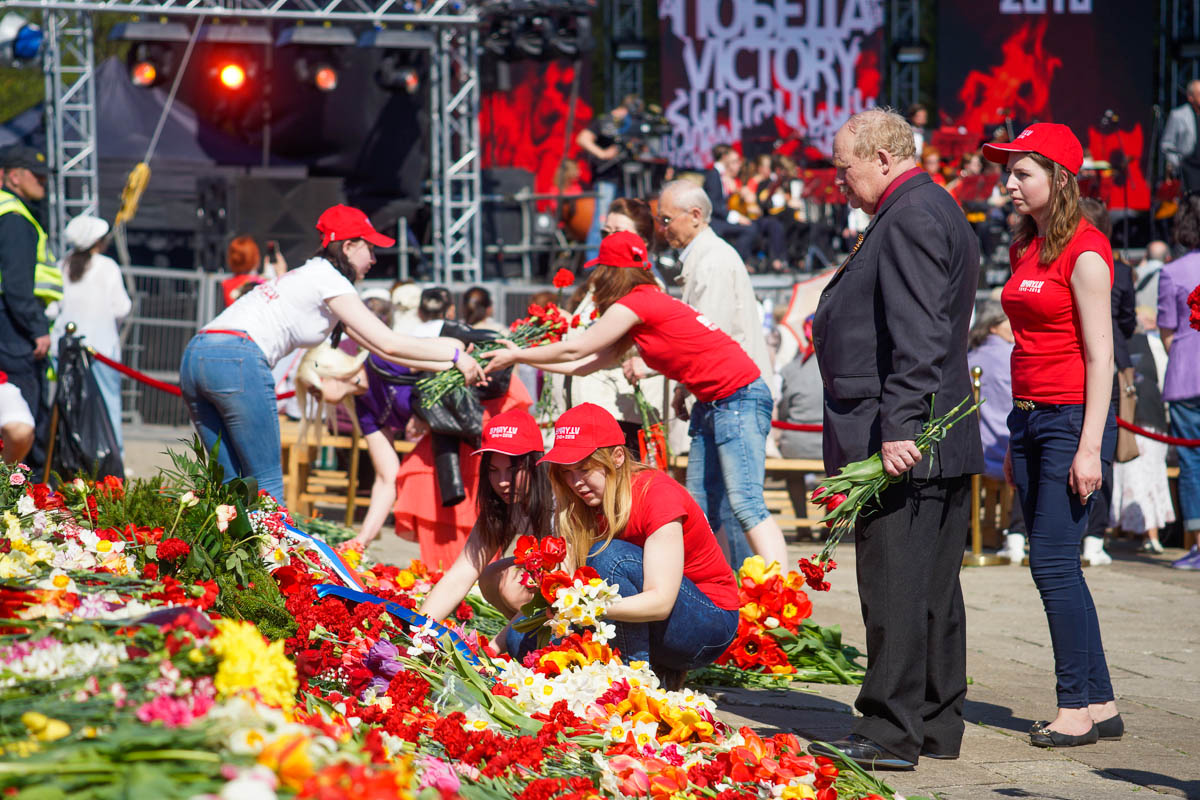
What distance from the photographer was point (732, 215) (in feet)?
54.2

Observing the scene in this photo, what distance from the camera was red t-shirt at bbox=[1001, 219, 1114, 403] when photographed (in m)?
4.42

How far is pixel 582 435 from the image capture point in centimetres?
415

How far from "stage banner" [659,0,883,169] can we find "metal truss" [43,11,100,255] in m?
8.52

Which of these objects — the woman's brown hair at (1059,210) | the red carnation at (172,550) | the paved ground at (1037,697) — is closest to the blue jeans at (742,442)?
the paved ground at (1037,697)

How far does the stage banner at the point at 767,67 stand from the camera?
2069 centimetres

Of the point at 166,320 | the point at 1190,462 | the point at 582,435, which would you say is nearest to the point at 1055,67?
the point at 166,320

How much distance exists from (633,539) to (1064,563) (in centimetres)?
136

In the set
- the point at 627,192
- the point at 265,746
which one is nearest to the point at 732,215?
the point at 627,192

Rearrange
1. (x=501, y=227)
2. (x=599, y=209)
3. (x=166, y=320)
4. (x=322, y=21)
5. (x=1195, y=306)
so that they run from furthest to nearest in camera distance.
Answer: (x=501, y=227)
(x=599, y=209)
(x=322, y=21)
(x=166, y=320)
(x=1195, y=306)

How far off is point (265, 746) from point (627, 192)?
15.3m

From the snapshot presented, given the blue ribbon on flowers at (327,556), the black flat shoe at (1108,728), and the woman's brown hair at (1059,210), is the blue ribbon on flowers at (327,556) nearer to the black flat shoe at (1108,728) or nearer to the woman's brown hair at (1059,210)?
the black flat shoe at (1108,728)

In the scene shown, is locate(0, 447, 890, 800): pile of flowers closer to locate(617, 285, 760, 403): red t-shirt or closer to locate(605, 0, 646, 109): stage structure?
locate(617, 285, 760, 403): red t-shirt

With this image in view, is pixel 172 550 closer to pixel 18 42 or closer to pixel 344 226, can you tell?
pixel 344 226

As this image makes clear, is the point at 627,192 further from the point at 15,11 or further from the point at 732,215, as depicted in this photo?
the point at 15,11
